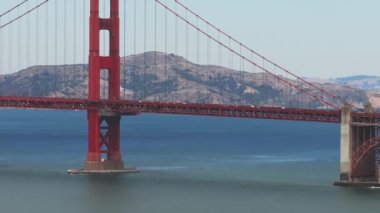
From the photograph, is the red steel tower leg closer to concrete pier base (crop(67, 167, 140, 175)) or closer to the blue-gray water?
concrete pier base (crop(67, 167, 140, 175))

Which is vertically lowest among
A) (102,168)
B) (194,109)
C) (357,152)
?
(102,168)

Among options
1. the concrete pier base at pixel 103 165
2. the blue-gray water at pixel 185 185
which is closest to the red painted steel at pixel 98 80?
the concrete pier base at pixel 103 165

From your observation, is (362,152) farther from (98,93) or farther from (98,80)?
(98,80)

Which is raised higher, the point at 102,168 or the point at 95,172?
the point at 102,168

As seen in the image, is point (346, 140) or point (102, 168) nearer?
point (346, 140)

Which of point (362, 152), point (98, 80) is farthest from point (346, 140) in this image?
point (98, 80)

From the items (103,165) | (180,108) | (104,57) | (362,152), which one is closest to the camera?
(362,152)

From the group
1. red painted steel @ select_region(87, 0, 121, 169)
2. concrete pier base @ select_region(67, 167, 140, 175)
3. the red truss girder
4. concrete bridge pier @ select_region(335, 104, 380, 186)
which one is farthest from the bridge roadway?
concrete pier base @ select_region(67, 167, 140, 175)
